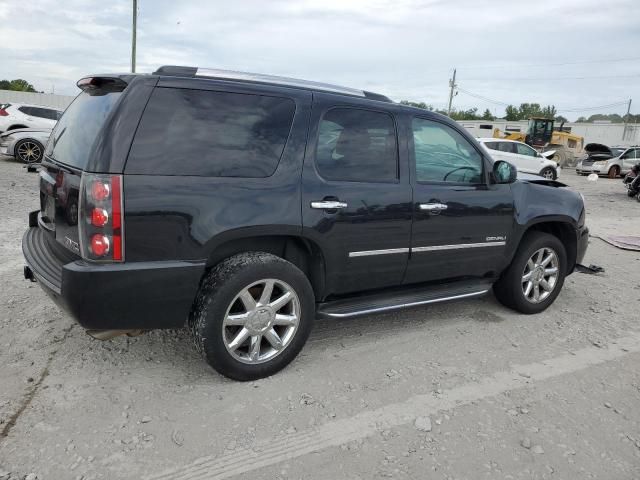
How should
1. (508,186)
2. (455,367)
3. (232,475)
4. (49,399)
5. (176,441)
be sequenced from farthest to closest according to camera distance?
(508,186) → (455,367) → (49,399) → (176,441) → (232,475)

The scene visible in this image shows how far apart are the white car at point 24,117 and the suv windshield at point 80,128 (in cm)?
1460

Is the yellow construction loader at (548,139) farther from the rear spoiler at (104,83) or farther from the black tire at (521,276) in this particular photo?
the rear spoiler at (104,83)

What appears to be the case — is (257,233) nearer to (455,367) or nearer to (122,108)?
(122,108)

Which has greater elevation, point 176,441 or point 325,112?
point 325,112

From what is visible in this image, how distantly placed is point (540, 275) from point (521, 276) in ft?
0.87

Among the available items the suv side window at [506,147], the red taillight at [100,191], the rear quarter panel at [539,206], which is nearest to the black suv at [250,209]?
the red taillight at [100,191]

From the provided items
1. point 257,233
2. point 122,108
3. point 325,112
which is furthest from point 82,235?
point 325,112

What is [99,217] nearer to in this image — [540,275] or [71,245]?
[71,245]

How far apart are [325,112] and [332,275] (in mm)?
1095

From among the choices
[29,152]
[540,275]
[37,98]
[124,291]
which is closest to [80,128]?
[124,291]

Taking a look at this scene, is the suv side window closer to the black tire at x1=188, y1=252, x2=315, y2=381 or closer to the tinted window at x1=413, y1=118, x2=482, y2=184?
the tinted window at x1=413, y1=118, x2=482, y2=184

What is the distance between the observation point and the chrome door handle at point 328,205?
10.6 feet

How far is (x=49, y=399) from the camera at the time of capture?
289cm

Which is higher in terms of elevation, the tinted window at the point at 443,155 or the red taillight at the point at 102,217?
the tinted window at the point at 443,155
